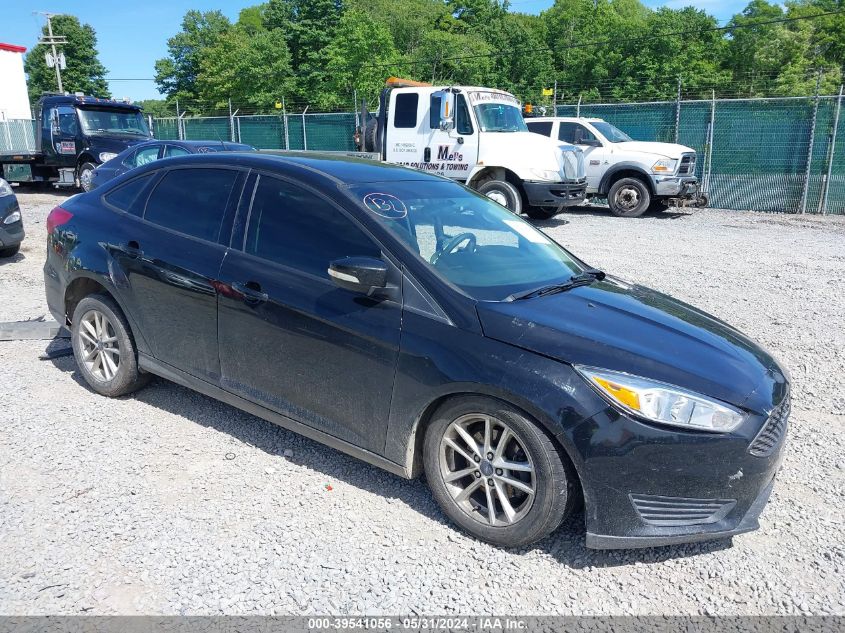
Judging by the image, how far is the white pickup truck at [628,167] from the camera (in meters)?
14.6

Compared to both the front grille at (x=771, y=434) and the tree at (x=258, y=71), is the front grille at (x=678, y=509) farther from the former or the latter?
the tree at (x=258, y=71)

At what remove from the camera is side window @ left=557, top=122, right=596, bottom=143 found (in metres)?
15.2

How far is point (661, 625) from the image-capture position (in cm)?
255

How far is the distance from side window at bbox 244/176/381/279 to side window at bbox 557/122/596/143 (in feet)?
41.7

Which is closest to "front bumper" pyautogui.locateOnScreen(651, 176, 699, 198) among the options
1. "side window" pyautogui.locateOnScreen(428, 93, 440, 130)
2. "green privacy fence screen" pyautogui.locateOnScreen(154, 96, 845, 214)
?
"green privacy fence screen" pyautogui.locateOnScreen(154, 96, 845, 214)

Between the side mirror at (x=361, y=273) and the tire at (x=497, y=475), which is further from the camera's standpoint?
the side mirror at (x=361, y=273)

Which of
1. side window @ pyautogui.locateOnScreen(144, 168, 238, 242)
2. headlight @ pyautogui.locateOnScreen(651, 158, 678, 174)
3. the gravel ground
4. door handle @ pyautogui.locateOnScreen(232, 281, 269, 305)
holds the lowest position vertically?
the gravel ground

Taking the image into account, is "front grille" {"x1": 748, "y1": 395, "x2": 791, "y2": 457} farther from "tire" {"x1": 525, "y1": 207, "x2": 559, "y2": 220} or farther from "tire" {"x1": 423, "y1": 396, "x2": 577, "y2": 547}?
"tire" {"x1": 525, "y1": 207, "x2": 559, "y2": 220}

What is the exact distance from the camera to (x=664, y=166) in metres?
14.5

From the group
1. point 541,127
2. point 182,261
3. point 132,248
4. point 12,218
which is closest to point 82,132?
point 12,218

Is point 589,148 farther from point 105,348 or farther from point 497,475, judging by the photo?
point 497,475

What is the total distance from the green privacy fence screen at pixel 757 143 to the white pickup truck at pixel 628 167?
139 centimetres

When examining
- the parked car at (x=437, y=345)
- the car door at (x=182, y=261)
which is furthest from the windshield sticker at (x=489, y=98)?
the car door at (x=182, y=261)

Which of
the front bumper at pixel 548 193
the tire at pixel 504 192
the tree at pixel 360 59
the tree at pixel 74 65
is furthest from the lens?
the tree at pixel 74 65
